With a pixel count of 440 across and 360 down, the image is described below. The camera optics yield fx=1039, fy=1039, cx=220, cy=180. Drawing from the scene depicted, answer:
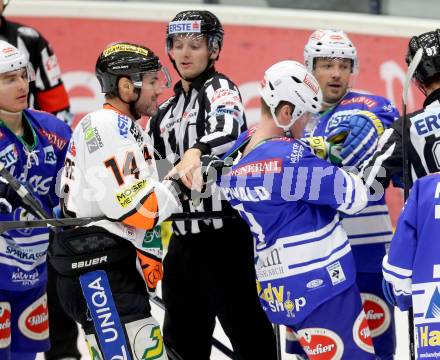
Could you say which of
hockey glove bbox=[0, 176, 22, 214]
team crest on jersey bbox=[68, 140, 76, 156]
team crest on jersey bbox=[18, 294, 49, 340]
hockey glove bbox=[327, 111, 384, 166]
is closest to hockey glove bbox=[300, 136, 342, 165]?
hockey glove bbox=[327, 111, 384, 166]

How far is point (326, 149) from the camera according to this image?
3.78 metres

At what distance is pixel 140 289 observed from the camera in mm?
3541

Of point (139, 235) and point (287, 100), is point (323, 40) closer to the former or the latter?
point (287, 100)

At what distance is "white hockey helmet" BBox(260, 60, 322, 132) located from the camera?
3.43 m

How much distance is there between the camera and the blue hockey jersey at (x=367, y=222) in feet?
13.3

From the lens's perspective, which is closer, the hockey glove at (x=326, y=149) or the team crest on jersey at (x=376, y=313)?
the hockey glove at (x=326, y=149)

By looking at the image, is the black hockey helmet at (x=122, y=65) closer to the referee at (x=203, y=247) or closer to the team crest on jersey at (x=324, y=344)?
the referee at (x=203, y=247)

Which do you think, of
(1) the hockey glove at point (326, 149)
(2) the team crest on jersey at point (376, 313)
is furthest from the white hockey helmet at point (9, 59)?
(2) the team crest on jersey at point (376, 313)

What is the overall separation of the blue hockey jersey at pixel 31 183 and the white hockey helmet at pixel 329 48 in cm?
103

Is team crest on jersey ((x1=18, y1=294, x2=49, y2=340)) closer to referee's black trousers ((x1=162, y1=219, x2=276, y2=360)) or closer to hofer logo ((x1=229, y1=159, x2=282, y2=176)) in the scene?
referee's black trousers ((x1=162, y1=219, x2=276, y2=360))

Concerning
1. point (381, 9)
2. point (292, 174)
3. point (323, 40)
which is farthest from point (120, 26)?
point (292, 174)

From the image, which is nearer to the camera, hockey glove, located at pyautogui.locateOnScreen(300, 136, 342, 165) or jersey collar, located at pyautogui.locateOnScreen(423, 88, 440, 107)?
jersey collar, located at pyautogui.locateOnScreen(423, 88, 440, 107)

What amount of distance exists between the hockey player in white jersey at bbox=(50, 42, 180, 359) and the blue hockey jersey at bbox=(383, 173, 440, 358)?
2.77 feet

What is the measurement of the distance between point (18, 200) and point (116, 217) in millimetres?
579
